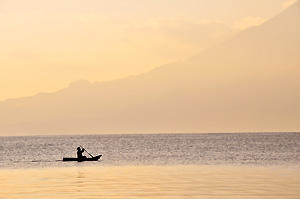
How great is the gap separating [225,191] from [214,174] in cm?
1222

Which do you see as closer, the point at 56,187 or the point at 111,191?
the point at 111,191

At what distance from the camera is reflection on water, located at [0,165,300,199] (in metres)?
31.8

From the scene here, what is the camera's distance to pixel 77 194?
32375 mm

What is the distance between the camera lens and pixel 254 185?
36.2 meters

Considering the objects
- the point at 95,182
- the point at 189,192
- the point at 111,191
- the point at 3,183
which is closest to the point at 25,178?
the point at 3,183

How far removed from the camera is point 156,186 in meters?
36.1

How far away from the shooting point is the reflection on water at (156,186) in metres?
31.8

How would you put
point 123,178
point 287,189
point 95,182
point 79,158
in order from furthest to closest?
point 79,158 < point 123,178 < point 95,182 < point 287,189

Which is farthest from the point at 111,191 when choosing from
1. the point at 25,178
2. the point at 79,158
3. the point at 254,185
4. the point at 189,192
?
the point at 79,158

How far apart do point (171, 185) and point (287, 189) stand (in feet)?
22.9

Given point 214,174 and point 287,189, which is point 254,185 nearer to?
point 287,189

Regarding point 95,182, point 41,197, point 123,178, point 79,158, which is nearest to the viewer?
point 41,197

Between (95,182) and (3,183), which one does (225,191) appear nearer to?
(95,182)

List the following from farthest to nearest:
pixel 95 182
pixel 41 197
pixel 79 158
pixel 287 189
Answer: pixel 79 158 → pixel 95 182 → pixel 287 189 → pixel 41 197
